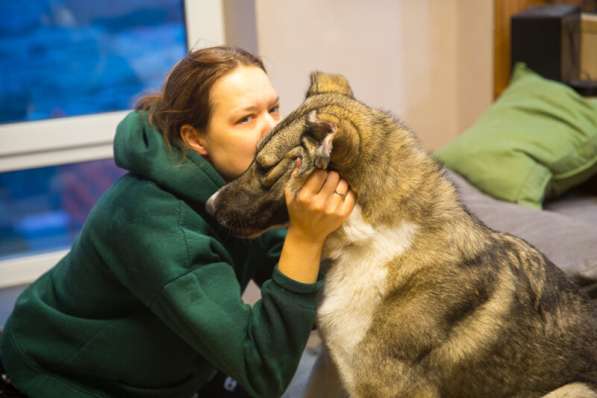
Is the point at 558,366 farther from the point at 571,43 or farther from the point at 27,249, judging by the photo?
the point at 27,249

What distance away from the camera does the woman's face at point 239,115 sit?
1.58m

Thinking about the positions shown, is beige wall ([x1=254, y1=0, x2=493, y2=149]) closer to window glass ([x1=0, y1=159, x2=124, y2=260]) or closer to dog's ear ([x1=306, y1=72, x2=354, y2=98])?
window glass ([x1=0, y1=159, x2=124, y2=260])

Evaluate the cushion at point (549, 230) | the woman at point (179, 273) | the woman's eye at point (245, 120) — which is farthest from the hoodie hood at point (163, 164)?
the cushion at point (549, 230)

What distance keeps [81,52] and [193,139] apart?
73.8 inches

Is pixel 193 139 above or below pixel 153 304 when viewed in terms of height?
above

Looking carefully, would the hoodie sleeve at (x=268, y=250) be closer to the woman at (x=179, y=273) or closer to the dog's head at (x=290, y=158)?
the woman at (x=179, y=273)

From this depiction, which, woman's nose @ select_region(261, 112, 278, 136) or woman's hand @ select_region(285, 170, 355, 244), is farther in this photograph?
woman's nose @ select_region(261, 112, 278, 136)

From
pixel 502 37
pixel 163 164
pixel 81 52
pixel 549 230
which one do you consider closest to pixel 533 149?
pixel 549 230

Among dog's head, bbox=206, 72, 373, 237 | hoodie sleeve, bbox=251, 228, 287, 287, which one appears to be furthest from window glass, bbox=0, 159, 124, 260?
dog's head, bbox=206, 72, 373, 237

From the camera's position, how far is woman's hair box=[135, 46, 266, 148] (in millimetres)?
1593

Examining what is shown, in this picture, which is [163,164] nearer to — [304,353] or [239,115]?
[239,115]

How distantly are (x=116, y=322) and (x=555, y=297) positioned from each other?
932 millimetres

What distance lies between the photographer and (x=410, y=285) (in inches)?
56.6

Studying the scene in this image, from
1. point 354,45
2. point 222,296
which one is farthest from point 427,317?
point 354,45
